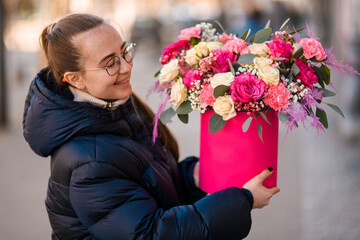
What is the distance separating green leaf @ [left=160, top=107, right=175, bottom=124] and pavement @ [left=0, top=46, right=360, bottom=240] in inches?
31.8

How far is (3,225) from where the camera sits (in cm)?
407

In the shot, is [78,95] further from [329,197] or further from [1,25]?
[1,25]

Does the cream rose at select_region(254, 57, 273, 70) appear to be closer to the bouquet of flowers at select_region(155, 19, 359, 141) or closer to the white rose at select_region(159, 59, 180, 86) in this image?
the bouquet of flowers at select_region(155, 19, 359, 141)

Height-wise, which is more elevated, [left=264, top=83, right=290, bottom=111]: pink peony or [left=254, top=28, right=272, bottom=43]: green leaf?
[left=254, top=28, right=272, bottom=43]: green leaf

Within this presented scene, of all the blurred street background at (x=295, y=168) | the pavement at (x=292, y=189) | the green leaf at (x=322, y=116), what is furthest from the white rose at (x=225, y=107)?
the pavement at (x=292, y=189)

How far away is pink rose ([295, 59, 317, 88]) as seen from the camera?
1.67 metres

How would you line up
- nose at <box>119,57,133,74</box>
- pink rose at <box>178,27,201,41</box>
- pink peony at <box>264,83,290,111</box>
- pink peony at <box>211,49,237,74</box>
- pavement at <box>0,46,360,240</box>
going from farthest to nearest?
pavement at <box>0,46,360,240</box>, pink rose at <box>178,27,201,41</box>, nose at <box>119,57,133,74</box>, pink peony at <box>211,49,237,74</box>, pink peony at <box>264,83,290,111</box>

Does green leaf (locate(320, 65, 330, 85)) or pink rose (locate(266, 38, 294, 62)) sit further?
green leaf (locate(320, 65, 330, 85))

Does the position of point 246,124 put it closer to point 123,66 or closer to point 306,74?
point 306,74

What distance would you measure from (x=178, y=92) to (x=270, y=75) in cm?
35

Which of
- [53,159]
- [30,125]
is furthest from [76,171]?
[30,125]

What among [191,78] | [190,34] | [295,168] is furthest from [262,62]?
[295,168]

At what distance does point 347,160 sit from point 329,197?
114 cm

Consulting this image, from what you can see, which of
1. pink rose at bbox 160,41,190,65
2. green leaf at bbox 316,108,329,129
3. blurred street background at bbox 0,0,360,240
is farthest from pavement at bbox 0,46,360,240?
green leaf at bbox 316,108,329,129
